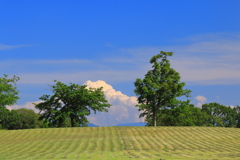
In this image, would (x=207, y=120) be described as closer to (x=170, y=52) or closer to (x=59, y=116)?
(x=170, y=52)

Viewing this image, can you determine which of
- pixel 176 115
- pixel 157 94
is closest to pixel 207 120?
pixel 176 115

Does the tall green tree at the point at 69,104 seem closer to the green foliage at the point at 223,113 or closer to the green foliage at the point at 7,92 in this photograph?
the green foliage at the point at 7,92

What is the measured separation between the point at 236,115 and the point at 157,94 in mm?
63562

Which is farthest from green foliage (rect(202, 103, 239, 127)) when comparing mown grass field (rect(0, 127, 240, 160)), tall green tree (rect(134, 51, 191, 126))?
mown grass field (rect(0, 127, 240, 160))

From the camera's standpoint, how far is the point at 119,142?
4056cm

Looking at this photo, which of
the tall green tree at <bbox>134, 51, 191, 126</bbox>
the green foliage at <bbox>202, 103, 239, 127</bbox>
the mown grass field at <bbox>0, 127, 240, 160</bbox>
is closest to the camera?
the mown grass field at <bbox>0, 127, 240, 160</bbox>

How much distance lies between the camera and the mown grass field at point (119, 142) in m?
33.6

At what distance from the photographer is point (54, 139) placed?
4453 cm

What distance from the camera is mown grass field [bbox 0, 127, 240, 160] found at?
110 feet

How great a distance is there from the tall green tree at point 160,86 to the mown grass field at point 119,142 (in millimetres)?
10667

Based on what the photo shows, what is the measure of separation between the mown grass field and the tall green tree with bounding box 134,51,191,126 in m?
10.7

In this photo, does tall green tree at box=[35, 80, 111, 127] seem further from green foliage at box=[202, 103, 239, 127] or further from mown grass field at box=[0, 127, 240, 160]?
green foliage at box=[202, 103, 239, 127]

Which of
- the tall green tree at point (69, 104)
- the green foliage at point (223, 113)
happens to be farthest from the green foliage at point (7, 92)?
the green foliage at point (223, 113)

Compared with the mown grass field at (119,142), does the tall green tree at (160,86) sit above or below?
above
